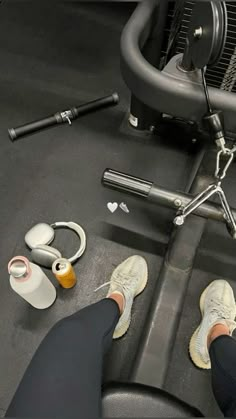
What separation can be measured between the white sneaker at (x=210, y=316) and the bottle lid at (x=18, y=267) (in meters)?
0.57

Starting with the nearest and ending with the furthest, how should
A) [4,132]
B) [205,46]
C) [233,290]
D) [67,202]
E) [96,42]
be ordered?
1. [205,46]
2. [233,290]
3. [67,202]
4. [4,132]
5. [96,42]

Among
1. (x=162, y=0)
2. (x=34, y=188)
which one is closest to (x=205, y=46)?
(x=162, y=0)

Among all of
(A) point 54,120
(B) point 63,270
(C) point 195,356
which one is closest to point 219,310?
(C) point 195,356

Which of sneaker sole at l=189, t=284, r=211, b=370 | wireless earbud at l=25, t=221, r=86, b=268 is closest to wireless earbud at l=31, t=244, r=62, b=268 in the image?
wireless earbud at l=25, t=221, r=86, b=268

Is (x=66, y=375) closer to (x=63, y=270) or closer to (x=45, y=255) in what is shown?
(x=63, y=270)

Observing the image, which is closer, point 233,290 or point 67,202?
point 233,290

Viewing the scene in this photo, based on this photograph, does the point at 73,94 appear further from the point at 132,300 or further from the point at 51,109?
the point at 132,300

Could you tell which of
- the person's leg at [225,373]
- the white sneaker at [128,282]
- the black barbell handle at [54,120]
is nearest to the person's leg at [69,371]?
the white sneaker at [128,282]

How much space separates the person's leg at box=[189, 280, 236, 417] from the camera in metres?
0.84

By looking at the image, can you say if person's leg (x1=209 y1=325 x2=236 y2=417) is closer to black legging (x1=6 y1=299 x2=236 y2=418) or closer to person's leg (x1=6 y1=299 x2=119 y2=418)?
black legging (x1=6 y1=299 x2=236 y2=418)

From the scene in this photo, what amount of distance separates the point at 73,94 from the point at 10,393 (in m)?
1.27

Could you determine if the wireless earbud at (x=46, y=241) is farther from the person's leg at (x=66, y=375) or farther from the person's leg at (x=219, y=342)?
the person's leg at (x=219, y=342)

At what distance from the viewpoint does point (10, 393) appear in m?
1.09

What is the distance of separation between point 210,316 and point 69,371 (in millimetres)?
535
